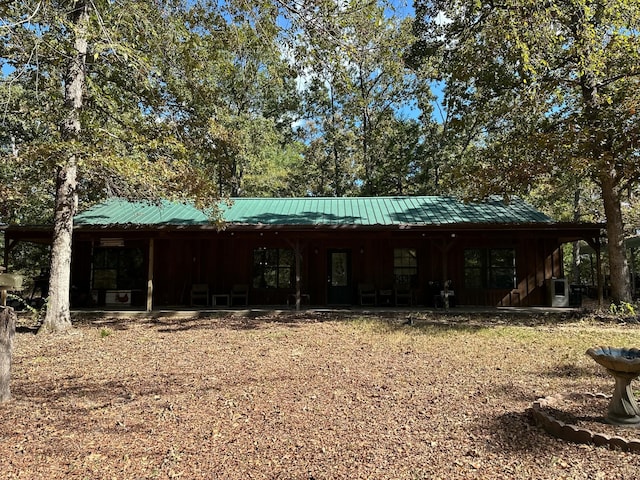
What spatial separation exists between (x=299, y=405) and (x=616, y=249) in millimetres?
10478

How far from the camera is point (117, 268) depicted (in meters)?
13.9

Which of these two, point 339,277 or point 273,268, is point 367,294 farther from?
point 273,268

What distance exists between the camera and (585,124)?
33.5ft

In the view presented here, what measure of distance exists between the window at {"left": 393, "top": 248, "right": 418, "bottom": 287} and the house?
3cm

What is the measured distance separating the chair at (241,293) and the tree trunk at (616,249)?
10.2m

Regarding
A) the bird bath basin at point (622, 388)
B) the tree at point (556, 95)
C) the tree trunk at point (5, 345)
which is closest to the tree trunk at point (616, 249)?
the tree at point (556, 95)

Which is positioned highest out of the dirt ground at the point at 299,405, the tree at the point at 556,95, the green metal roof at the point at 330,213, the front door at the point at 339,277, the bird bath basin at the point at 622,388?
the tree at the point at 556,95

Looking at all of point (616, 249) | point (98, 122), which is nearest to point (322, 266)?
point (98, 122)

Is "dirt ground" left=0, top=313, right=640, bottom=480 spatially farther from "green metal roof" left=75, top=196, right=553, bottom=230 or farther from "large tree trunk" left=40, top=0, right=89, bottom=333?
"green metal roof" left=75, top=196, right=553, bottom=230

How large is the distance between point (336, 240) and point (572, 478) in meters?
10.9

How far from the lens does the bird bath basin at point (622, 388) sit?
151 inches

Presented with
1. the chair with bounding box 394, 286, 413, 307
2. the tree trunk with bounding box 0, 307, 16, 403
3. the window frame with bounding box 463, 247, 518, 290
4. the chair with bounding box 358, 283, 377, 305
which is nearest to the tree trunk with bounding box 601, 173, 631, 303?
the window frame with bounding box 463, 247, 518, 290

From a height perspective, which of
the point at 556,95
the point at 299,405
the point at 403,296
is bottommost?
the point at 299,405

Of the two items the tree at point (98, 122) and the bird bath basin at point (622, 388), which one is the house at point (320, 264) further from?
the bird bath basin at point (622, 388)
